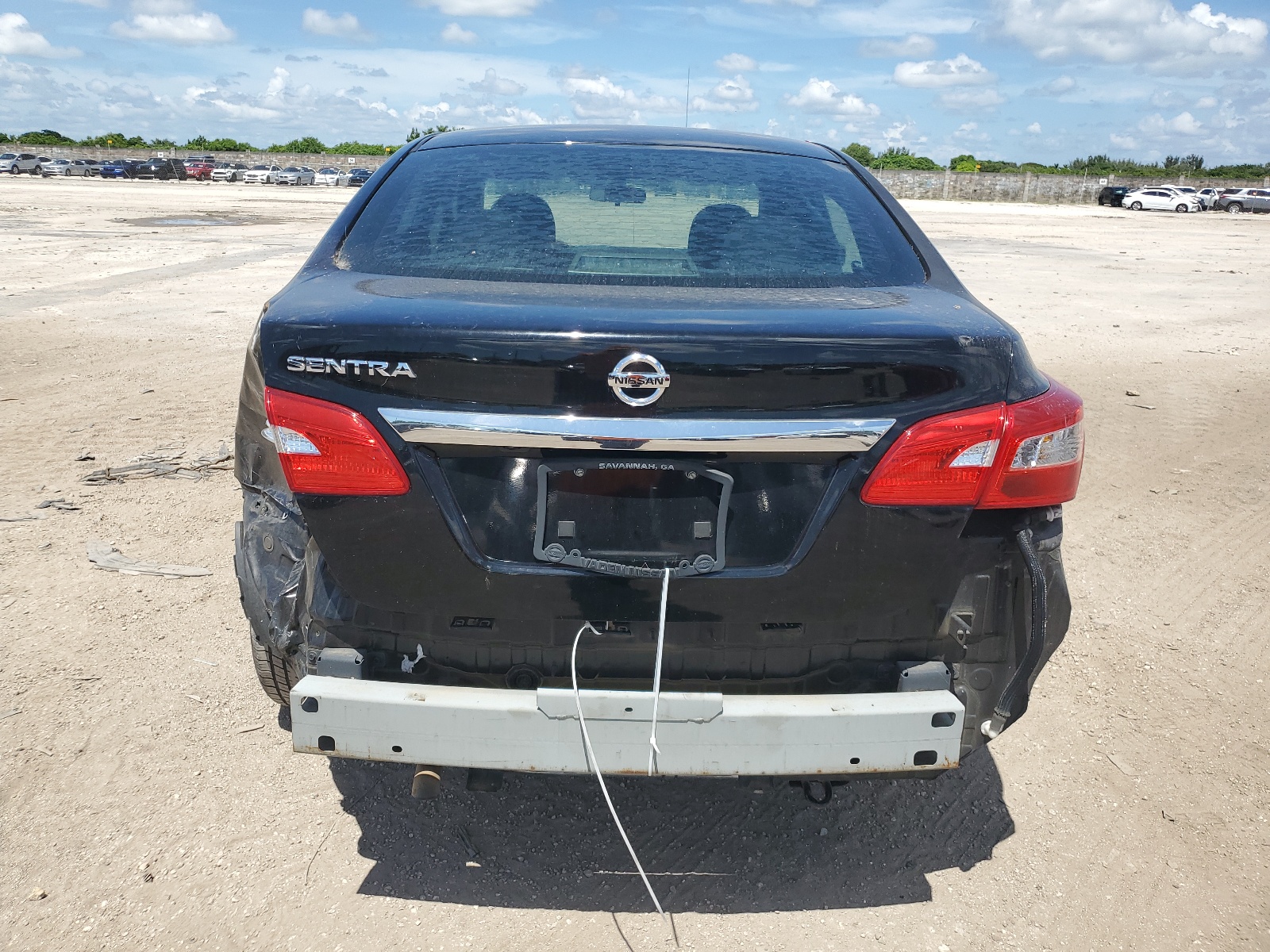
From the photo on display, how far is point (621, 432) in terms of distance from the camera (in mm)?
1963

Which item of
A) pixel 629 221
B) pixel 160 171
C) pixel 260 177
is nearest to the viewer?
pixel 629 221

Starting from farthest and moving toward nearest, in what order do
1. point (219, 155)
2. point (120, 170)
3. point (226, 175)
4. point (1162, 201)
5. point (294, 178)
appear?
point (219, 155) → point (120, 170) → point (226, 175) → point (294, 178) → point (1162, 201)

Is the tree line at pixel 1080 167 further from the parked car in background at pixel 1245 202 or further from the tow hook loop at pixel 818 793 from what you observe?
the tow hook loop at pixel 818 793

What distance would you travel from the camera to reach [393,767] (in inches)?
119

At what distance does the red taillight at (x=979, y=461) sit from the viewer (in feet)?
6.68

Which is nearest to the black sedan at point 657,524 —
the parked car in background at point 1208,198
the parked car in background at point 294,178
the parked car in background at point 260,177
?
the parked car in background at point 1208,198

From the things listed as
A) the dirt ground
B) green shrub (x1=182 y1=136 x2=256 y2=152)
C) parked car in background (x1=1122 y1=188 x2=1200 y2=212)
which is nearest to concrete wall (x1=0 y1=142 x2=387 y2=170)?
green shrub (x1=182 y1=136 x2=256 y2=152)

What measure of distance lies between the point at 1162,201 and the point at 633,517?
6037cm

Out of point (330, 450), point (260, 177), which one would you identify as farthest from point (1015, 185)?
point (330, 450)

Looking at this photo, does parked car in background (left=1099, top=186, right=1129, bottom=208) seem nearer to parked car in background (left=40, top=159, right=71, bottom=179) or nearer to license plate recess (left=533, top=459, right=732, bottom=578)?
license plate recess (left=533, top=459, right=732, bottom=578)

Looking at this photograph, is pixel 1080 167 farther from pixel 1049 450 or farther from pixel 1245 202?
pixel 1049 450

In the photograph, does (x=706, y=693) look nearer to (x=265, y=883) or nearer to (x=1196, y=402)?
(x=265, y=883)

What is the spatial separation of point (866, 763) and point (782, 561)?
46 cm

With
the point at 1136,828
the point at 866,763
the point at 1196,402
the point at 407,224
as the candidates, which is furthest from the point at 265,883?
the point at 1196,402
